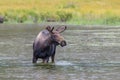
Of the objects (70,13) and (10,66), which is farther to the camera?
(70,13)

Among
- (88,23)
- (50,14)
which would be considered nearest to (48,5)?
(50,14)

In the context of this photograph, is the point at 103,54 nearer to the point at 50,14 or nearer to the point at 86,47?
the point at 86,47

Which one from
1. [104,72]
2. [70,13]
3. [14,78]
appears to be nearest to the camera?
[14,78]

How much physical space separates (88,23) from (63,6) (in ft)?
107

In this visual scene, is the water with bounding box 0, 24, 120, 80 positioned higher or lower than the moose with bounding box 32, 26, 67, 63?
lower

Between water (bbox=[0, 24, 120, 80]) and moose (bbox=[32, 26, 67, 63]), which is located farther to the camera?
moose (bbox=[32, 26, 67, 63])

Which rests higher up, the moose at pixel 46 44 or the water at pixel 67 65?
the moose at pixel 46 44

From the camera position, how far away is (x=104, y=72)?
1900 cm

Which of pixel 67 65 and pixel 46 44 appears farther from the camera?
pixel 67 65

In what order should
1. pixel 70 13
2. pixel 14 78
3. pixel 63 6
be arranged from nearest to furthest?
1. pixel 14 78
2. pixel 70 13
3. pixel 63 6

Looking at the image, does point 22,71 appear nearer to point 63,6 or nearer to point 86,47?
point 86,47

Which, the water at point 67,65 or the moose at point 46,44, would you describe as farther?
the moose at point 46,44

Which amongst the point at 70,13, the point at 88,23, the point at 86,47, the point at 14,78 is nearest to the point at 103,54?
the point at 86,47

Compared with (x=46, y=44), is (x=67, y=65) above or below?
below
